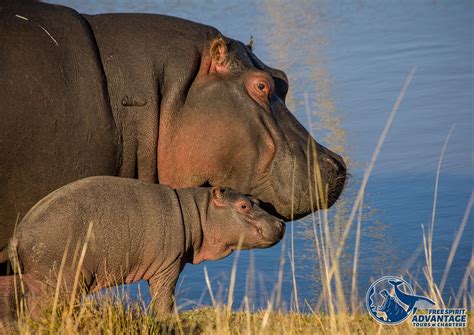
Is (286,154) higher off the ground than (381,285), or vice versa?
(286,154)

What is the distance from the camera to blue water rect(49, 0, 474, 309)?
768 cm

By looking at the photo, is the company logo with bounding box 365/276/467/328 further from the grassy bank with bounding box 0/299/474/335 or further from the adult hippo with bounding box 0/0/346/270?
the adult hippo with bounding box 0/0/346/270

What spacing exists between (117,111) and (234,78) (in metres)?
0.71

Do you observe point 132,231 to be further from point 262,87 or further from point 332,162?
point 332,162

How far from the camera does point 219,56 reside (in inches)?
252

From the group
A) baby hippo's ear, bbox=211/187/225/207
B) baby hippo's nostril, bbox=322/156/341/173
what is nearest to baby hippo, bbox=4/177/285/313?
baby hippo's ear, bbox=211/187/225/207

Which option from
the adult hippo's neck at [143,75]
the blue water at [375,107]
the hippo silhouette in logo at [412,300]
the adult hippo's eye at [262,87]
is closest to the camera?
the hippo silhouette in logo at [412,300]

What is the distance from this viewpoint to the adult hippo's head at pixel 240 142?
6273 mm

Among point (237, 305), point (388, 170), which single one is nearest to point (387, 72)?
point (388, 170)

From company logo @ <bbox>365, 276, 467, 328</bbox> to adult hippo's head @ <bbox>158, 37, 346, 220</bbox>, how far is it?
78 centimetres

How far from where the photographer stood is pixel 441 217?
27.1ft

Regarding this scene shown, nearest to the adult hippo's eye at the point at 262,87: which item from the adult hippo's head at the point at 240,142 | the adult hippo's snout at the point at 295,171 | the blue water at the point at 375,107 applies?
the adult hippo's head at the point at 240,142

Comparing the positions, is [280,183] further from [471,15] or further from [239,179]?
[471,15]

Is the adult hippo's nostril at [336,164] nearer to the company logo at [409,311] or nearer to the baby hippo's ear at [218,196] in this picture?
the baby hippo's ear at [218,196]
